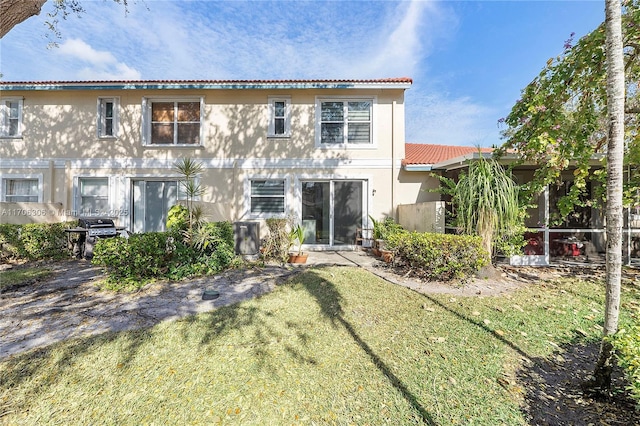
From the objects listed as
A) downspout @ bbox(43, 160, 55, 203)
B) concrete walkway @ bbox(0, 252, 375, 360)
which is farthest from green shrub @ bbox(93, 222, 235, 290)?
downspout @ bbox(43, 160, 55, 203)

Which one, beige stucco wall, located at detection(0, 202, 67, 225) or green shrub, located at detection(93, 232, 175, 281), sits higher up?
beige stucco wall, located at detection(0, 202, 67, 225)

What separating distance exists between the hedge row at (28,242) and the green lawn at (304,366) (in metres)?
6.84

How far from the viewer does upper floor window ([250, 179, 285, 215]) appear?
33.8 feet

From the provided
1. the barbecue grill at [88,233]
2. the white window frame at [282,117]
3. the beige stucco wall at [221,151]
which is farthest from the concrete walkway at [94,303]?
the white window frame at [282,117]

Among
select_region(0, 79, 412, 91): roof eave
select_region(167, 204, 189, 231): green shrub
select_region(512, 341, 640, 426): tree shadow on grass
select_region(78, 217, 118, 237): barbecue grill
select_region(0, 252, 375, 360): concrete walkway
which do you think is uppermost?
select_region(0, 79, 412, 91): roof eave

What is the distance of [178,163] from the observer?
10.1 meters

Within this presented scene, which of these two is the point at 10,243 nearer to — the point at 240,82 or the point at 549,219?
the point at 240,82

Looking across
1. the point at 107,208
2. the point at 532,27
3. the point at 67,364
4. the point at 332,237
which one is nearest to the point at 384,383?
the point at 67,364

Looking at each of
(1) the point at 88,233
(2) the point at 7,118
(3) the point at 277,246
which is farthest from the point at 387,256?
(2) the point at 7,118

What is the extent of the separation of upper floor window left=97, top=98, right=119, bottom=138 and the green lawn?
9815mm

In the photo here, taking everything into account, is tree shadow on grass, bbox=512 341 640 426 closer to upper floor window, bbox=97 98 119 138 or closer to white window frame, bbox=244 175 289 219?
white window frame, bbox=244 175 289 219

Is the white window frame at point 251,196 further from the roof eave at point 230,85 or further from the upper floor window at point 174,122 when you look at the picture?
the roof eave at point 230,85

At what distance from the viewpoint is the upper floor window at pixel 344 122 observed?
407 inches

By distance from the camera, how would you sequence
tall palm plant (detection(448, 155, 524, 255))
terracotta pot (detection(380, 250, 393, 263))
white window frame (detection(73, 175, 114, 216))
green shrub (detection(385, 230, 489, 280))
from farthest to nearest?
white window frame (detection(73, 175, 114, 216))
terracotta pot (detection(380, 250, 393, 263))
tall palm plant (detection(448, 155, 524, 255))
green shrub (detection(385, 230, 489, 280))
